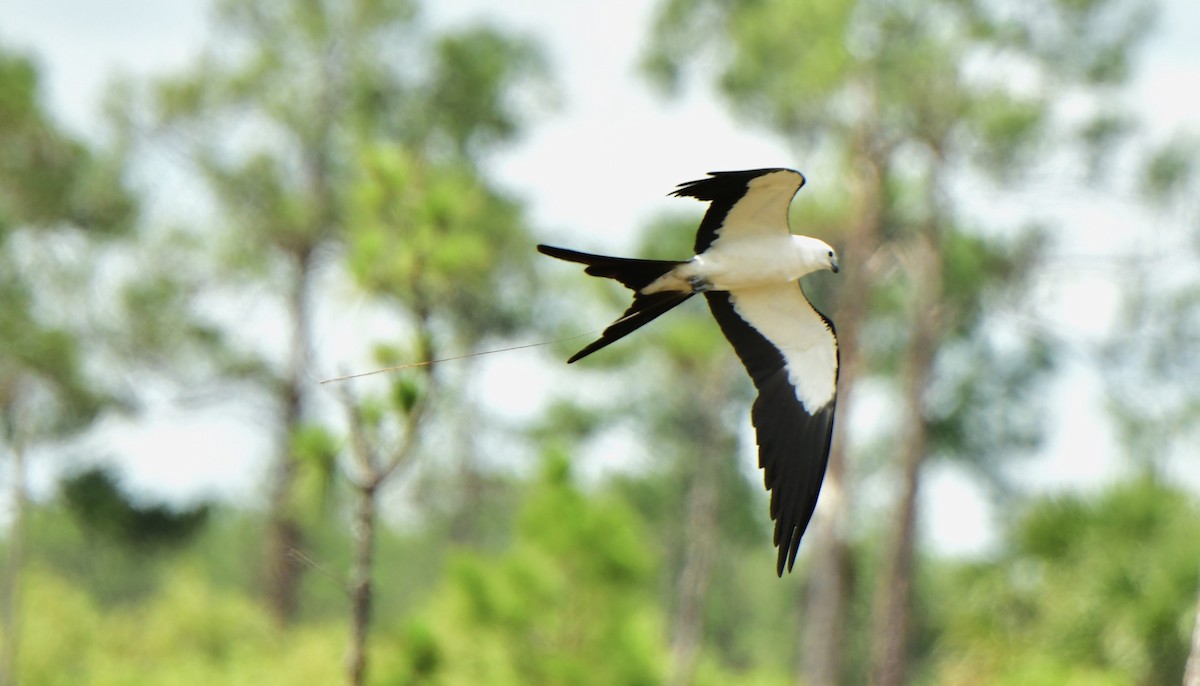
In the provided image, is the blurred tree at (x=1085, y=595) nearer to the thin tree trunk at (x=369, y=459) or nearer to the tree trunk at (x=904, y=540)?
the tree trunk at (x=904, y=540)

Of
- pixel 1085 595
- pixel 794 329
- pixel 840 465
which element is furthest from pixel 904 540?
pixel 794 329

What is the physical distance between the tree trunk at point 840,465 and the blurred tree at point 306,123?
5227mm

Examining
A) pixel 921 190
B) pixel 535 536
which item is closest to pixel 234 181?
pixel 921 190

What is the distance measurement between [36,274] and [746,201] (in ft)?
43.1

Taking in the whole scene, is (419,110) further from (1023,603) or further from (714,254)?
(714,254)

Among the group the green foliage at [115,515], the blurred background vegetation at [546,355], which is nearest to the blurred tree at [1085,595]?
the blurred background vegetation at [546,355]

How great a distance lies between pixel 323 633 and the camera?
17.7 metres

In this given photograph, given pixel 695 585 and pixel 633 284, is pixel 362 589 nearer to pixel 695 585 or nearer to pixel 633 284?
pixel 633 284

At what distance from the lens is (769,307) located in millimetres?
5590

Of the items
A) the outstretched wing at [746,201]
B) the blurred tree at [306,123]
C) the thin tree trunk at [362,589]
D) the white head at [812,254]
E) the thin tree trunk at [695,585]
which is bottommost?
the thin tree trunk at [362,589]

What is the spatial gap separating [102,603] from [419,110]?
14.7 meters

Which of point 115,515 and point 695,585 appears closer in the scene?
point 115,515

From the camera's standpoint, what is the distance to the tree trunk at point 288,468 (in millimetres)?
20172

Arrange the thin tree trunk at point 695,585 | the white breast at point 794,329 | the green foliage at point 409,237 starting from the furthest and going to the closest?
the thin tree trunk at point 695,585, the green foliage at point 409,237, the white breast at point 794,329
